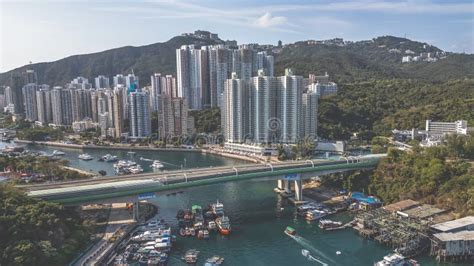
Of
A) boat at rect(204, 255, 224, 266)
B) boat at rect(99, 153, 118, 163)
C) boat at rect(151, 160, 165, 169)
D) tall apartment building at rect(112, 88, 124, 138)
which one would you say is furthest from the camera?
tall apartment building at rect(112, 88, 124, 138)

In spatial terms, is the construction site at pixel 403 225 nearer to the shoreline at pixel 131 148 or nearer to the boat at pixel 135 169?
the shoreline at pixel 131 148

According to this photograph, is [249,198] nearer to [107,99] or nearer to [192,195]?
[192,195]

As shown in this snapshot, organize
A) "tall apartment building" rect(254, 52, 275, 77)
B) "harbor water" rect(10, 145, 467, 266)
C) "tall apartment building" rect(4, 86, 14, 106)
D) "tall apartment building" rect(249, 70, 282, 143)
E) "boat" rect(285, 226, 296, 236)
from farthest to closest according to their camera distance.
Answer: "tall apartment building" rect(4, 86, 14, 106) → "tall apartment building" rect(254, 52, 275, 77) → "tall apartment building" rect(249, 70, 282, 143) → "boat" rect(285, 226, 296, 236) → "harbor water" rect(10, 145, 467, 266)

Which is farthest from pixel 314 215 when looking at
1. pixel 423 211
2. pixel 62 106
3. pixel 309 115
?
pixel 62 106

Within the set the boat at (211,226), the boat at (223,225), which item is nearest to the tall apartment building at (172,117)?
the boat at (223,225)

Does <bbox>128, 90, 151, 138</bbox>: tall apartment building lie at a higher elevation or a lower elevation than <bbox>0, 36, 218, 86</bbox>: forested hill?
lower

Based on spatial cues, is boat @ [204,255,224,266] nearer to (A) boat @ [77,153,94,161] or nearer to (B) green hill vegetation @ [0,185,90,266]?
(B) green hill vegetation @ [0,185,90,266]

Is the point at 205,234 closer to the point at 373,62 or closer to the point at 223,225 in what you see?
the point at 223,225

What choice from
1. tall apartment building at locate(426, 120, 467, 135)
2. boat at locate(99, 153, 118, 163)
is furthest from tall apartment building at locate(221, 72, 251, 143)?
tall apartment building at locate(426, 120, 467, 135)
